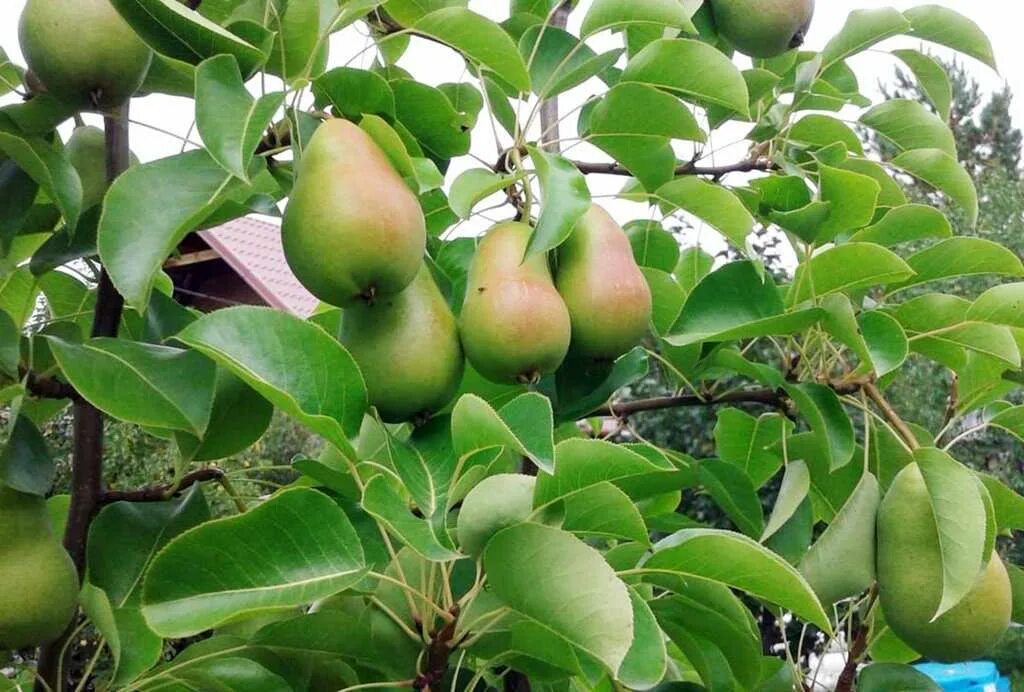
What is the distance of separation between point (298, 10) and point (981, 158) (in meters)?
13.0

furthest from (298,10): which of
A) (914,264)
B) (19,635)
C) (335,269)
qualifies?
(914,264)

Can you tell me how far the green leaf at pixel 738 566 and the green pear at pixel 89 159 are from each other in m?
0.64

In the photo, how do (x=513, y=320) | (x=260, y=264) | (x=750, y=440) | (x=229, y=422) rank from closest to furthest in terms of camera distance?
(x=513, y=320)
(x=229, y=422)
(x=750, y=440)
(x=260, y=264)

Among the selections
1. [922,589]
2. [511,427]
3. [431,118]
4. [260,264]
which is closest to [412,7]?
[431,118]

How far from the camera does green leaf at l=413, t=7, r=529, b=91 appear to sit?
88cm

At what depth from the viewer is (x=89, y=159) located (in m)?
1.10

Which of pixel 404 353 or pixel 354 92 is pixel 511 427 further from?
pixel 354 92

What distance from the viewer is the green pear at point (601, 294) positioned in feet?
3.00

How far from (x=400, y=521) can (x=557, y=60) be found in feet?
1.59

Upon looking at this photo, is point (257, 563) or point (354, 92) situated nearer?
point (257, 563)

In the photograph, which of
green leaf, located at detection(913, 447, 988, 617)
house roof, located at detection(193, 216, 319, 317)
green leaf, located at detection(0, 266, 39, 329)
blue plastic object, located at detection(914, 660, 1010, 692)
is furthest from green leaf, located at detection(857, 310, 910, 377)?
house roof, located at detection(193, 216, 319, 317)

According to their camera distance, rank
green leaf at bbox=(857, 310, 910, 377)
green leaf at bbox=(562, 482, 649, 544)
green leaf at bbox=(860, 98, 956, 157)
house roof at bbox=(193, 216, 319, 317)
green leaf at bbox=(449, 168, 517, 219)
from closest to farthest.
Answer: green leaf at bbox=(562, 482, 649, 544)
green leaf at bbox=(449, 168, 517, 219)
green leaf at bbox=(857, 310, 910, 377)
green leaf at bbox=(860, 98, 956, 157)
house roof at bbox=(193, 216, 319, 317)

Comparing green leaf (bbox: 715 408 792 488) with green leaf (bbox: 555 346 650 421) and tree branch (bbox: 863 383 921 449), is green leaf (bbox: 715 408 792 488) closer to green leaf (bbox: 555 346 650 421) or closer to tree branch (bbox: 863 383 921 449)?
tree branch (bbox: 863 383 921 449)

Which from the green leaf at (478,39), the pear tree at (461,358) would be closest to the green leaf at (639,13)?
the pear tree at (461,358)
